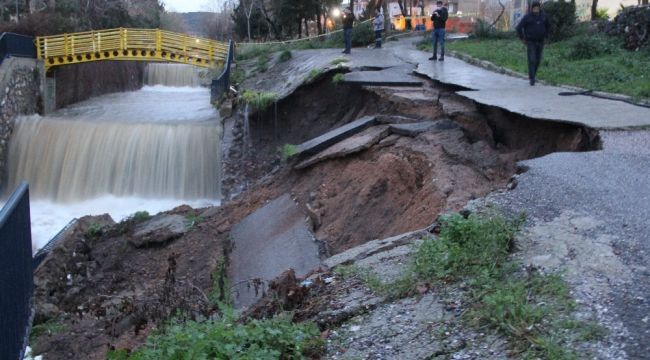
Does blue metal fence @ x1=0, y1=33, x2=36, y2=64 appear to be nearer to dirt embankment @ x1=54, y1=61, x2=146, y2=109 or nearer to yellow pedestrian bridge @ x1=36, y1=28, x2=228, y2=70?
yellow pedestrian bridge @ x1=36, y1=28, x2=228, y2=70

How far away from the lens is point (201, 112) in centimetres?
2302

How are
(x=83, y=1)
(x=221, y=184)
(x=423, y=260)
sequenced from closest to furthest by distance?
(x=423, y=260) < (x=221, y=184) < (x=83, y=1)

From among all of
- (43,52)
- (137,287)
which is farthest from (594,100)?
(43,52)

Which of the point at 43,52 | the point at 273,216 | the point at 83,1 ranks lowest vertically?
the point at 273,216

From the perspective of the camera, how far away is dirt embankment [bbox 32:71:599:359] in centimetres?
786

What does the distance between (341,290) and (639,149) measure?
4392mm

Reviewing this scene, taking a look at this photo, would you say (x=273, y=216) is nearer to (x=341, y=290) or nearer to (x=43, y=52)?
(x=341, y=290)

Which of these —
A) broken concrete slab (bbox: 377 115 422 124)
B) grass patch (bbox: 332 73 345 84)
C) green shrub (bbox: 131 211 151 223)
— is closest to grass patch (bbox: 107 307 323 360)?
broken concrete slab (bbox: 377 115 422 124)

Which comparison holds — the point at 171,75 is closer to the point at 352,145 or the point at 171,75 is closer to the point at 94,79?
the point at 94,79

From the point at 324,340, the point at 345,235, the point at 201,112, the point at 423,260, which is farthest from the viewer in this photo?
the point at 201,112

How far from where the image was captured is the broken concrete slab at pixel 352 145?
10.9m

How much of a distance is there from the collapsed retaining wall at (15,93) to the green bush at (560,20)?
17464 millimetres

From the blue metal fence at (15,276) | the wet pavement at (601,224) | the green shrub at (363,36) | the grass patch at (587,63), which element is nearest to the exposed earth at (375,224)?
the wet pavement at (601,224)

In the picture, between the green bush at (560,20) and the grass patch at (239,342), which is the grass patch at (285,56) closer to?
the green bush at (560,20)
